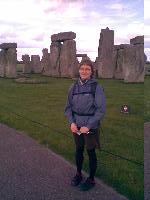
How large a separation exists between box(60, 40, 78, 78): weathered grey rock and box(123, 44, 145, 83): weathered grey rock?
4359 mm

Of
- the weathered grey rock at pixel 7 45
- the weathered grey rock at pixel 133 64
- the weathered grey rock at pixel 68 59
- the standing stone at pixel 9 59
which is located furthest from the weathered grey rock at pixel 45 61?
the weathered grey rock at pixel 133 64

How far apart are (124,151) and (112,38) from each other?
15385mm

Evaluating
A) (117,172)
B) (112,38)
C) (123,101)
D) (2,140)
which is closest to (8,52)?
(112,38)

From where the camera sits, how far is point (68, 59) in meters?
21.1

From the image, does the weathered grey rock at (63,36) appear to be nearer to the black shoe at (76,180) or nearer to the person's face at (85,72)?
the person's face at (85,72)

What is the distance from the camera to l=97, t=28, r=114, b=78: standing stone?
20406mm

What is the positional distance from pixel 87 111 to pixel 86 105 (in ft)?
0.25

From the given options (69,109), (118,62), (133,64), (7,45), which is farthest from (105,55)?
(69,109)

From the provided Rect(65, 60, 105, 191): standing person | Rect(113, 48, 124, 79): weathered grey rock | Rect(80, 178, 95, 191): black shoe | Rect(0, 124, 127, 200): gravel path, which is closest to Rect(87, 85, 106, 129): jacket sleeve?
Rect(65, 60, 105, 191): standing person

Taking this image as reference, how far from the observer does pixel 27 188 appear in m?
4.50

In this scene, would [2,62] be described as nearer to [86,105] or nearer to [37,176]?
[37,176]

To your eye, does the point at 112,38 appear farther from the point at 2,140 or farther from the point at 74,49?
the point at 2,140

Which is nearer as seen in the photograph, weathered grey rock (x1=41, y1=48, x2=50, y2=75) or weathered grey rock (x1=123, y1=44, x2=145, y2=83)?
weathered grey rock (x1=123, y1=44, x2=145, y2=83)

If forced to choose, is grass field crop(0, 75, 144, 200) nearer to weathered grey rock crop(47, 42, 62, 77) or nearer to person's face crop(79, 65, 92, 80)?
person's face crop(79, 65, 92, 80)
